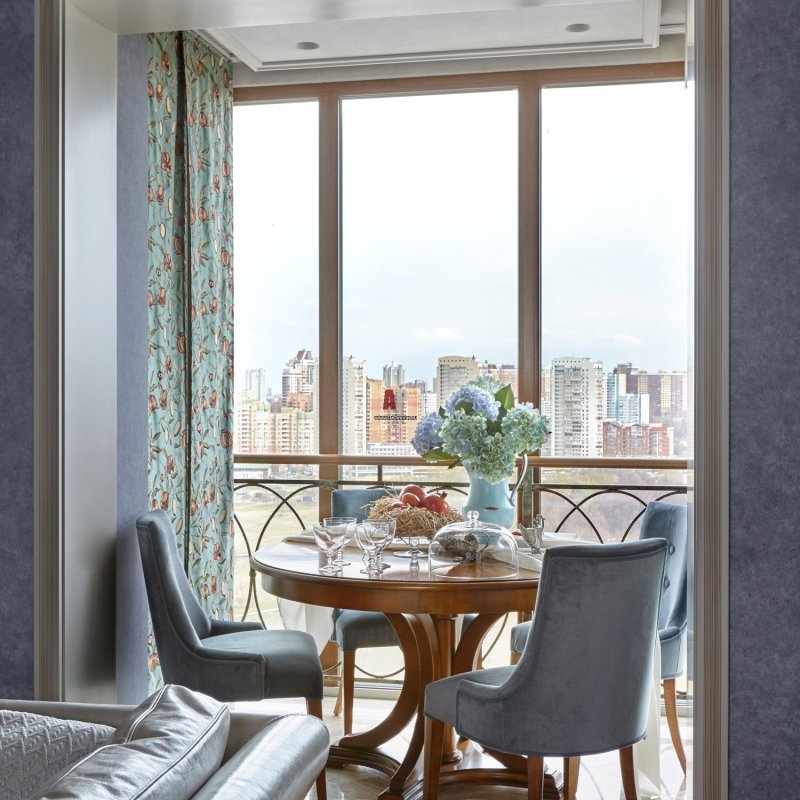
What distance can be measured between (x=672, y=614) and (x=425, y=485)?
→ 1.33 m

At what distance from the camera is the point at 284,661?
2775 mm

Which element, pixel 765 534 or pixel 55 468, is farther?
pixel 55 468

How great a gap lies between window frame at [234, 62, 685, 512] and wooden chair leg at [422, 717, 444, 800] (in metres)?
1.68

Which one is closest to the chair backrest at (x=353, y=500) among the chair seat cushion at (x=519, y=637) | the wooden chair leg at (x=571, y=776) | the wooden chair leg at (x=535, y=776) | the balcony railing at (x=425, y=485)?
the balcony railing at (x=425, y=485)

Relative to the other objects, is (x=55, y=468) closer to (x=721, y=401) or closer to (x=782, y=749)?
(x=721, y=401)

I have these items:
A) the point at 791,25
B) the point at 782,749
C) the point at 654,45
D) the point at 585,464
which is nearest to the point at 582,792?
the point at 782,749

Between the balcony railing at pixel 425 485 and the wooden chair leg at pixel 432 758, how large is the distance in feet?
4.77

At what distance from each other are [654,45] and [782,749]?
3.05m

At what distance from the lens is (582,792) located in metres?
3.06

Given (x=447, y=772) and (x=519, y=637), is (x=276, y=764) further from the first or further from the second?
(x=519, y=637)

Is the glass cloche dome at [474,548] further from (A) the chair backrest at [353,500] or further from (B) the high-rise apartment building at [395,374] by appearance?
(B) the high-rise apartment building at [395,374]

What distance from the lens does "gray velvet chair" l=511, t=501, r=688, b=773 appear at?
314 cm

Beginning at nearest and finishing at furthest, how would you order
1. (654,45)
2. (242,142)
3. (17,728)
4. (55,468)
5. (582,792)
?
1. (17,728)
2. (55,468)
3. (582,792)
4. (654,45)
5. (242,142)

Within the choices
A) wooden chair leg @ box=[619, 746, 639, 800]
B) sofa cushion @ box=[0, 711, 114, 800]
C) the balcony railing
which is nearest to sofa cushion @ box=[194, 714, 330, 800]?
sofa cushion @ box=[0, 711, 114, 800]
